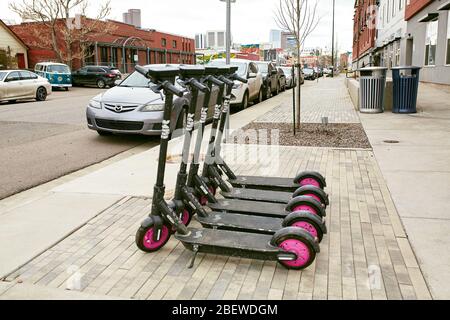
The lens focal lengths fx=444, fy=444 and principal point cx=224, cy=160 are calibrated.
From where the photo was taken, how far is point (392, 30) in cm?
3597

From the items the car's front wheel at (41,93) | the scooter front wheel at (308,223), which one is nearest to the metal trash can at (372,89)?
the scooter front wheel at (308,223)

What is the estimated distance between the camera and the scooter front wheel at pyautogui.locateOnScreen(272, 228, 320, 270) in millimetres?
3410

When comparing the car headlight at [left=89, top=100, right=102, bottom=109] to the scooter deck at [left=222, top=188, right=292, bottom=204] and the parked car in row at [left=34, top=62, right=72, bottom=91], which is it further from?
the parked car in row at [left=34, top=62, right=72, bottom=91]

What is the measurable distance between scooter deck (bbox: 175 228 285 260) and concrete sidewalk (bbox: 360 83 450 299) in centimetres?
122

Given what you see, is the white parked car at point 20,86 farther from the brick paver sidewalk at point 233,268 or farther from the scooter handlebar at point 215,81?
the scooter handlebar at point 215,81

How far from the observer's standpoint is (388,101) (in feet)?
43.6

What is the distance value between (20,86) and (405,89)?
15716 mm

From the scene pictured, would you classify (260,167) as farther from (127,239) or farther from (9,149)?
(9,149)

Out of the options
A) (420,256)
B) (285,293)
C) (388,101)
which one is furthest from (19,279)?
(388,101)

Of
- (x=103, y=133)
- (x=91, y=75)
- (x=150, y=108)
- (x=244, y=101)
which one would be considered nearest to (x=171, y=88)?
(x=150, y=108)

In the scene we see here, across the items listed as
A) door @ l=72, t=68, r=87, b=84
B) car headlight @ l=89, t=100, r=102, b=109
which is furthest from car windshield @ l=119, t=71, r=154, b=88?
door @ l=72, t=68, r=87, b=84

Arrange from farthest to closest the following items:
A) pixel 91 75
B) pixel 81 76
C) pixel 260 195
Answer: pixel 81 76
pixel 91 75
pixel 260 195

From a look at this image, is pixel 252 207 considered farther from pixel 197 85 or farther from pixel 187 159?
pixel 197 85

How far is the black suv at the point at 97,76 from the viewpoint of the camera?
30938 mm
